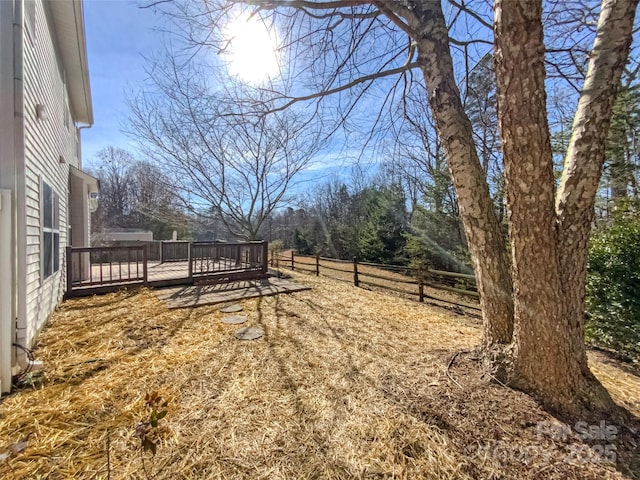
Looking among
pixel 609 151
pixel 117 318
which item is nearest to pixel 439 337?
pixel 117 318

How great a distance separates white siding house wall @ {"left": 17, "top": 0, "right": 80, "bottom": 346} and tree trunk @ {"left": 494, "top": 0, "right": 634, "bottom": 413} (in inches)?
172

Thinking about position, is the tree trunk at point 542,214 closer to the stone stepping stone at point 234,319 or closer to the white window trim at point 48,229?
the stone stepping stone at point 234,319

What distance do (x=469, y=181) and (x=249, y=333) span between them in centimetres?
322

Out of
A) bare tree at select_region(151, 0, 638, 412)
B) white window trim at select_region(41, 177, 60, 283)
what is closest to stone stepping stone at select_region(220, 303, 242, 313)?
white window trim at select_region(41, 177, 60, 283)

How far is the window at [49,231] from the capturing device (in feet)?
11.9

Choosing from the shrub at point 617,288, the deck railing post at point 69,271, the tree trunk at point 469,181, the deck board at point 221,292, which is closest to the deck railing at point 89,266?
the deck railing post at point 69,271

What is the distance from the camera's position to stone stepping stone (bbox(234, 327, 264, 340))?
12.0 ft

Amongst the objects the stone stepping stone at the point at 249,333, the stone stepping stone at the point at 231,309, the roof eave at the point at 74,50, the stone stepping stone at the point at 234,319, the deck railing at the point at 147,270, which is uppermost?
the roof eave at the point at 74,50

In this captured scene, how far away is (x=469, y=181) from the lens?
2.40 metres

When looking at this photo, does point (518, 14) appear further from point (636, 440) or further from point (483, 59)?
point (636, 440)

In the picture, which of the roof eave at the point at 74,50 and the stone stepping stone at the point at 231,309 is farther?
the stone stepping stone at the point at 231,309

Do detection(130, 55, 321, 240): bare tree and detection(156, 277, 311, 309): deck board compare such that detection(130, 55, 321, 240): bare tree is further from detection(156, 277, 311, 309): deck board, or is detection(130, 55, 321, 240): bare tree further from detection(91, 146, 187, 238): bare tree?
detection(91, 146, 187, 238): bare tree

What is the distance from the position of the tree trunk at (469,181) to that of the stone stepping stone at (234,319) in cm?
334

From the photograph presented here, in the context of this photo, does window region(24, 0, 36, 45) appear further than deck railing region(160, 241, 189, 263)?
No
